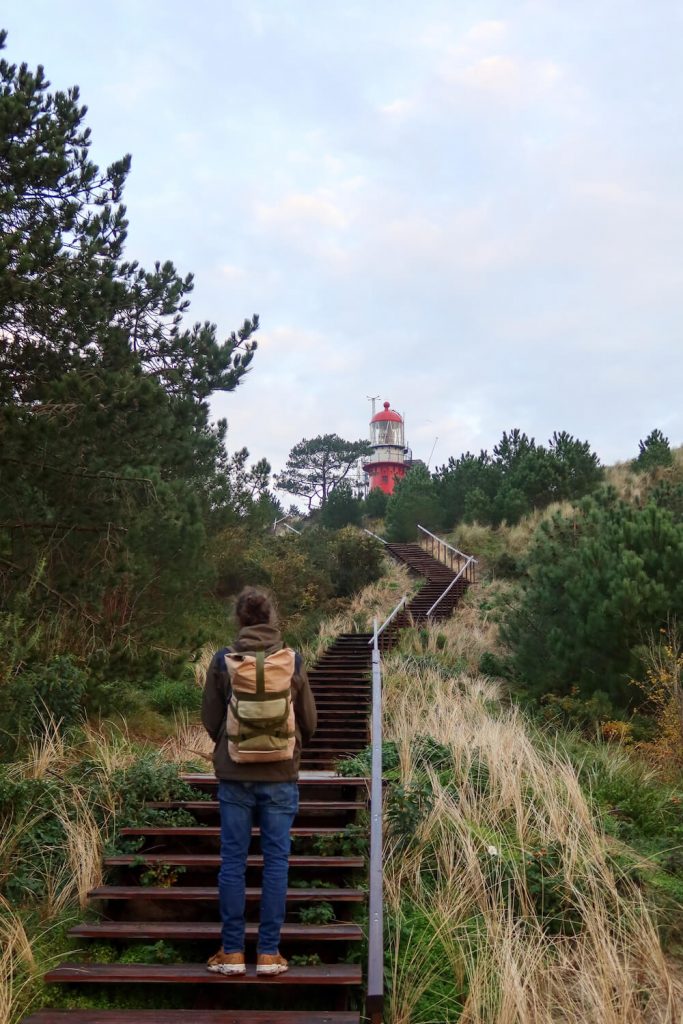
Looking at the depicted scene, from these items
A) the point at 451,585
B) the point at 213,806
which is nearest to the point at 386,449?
the point at 451,585

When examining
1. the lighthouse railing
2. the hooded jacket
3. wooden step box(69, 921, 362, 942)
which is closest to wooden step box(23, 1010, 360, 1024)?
wooden step box(69, 921, 362, 942)

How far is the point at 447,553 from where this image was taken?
93.4 ft

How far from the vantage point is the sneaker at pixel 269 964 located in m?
3.96

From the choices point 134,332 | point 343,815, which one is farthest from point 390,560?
point 343,815

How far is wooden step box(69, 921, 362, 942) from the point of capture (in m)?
4.41

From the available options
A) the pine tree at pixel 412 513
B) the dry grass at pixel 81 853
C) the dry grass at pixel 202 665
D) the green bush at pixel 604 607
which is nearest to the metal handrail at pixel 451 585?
the pine tree at pixel 412 513

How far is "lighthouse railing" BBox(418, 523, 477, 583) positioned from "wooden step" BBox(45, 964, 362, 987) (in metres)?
20.9

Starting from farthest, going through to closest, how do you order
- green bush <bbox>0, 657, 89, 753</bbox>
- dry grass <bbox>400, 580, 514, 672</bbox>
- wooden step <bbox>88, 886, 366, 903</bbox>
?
dry grass <bbox>400, 580, 514, 672</bbox> < green bush <bbox>0, 657, 89, 753</bbox> < wooden step <bbox>88, 886, 366, 903</bbox>

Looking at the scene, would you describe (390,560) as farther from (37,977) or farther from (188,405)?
(37,977)

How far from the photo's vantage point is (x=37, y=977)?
4160mm

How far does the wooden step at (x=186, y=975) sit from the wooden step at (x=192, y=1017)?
16 cm

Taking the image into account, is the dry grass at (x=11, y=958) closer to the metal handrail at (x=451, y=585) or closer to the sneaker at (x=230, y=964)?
the sneaker at (x=230, y=964)

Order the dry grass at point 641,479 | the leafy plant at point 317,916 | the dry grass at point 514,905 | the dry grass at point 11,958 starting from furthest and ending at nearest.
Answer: the dry grass at point 641,479, the leafy plant at point 317,916, the dry grass at point 514,905, the dry grass at point 11,958

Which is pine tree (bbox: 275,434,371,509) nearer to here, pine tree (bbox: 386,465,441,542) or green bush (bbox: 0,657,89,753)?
pine tree (bbox: 386,465,441,542)
